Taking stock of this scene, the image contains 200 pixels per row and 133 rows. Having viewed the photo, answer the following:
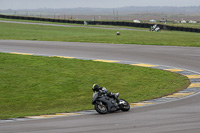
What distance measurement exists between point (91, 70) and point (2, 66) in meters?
4.96

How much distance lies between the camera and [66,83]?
19.2 metres

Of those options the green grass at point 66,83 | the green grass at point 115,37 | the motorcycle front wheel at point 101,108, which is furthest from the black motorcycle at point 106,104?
the green grass at point 115,37

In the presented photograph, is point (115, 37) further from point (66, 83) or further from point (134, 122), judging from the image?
point (134, 122)

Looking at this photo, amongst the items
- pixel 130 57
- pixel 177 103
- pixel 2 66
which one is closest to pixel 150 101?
pixel 177 103

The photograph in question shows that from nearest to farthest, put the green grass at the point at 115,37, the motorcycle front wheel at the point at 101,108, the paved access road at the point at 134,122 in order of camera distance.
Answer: the paved access road at the point at 134,122 < the motorcycle front wheel at the point at 101,108 < the green grass at the point at 115,37

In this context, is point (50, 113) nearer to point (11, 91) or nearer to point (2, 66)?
point (11, 91)

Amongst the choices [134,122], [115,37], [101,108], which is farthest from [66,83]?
[115,37]

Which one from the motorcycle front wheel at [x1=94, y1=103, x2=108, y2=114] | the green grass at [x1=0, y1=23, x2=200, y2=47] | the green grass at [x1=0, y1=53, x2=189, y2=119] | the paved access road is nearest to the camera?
the paved access road

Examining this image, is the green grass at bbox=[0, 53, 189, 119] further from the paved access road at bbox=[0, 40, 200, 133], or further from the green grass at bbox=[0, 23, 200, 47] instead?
the green grass at bbox=[0, 23, 200, 47]

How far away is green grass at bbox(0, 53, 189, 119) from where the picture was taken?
15406 millimetres

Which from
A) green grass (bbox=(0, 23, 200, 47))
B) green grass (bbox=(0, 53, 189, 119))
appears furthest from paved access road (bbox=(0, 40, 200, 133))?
green grass (bbox=(0, 23, 200, 47))

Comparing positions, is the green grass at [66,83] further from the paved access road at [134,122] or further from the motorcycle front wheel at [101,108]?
the paved access road at [134,122]

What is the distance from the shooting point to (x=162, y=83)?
19.2 meters

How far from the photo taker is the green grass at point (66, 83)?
15406 mm
